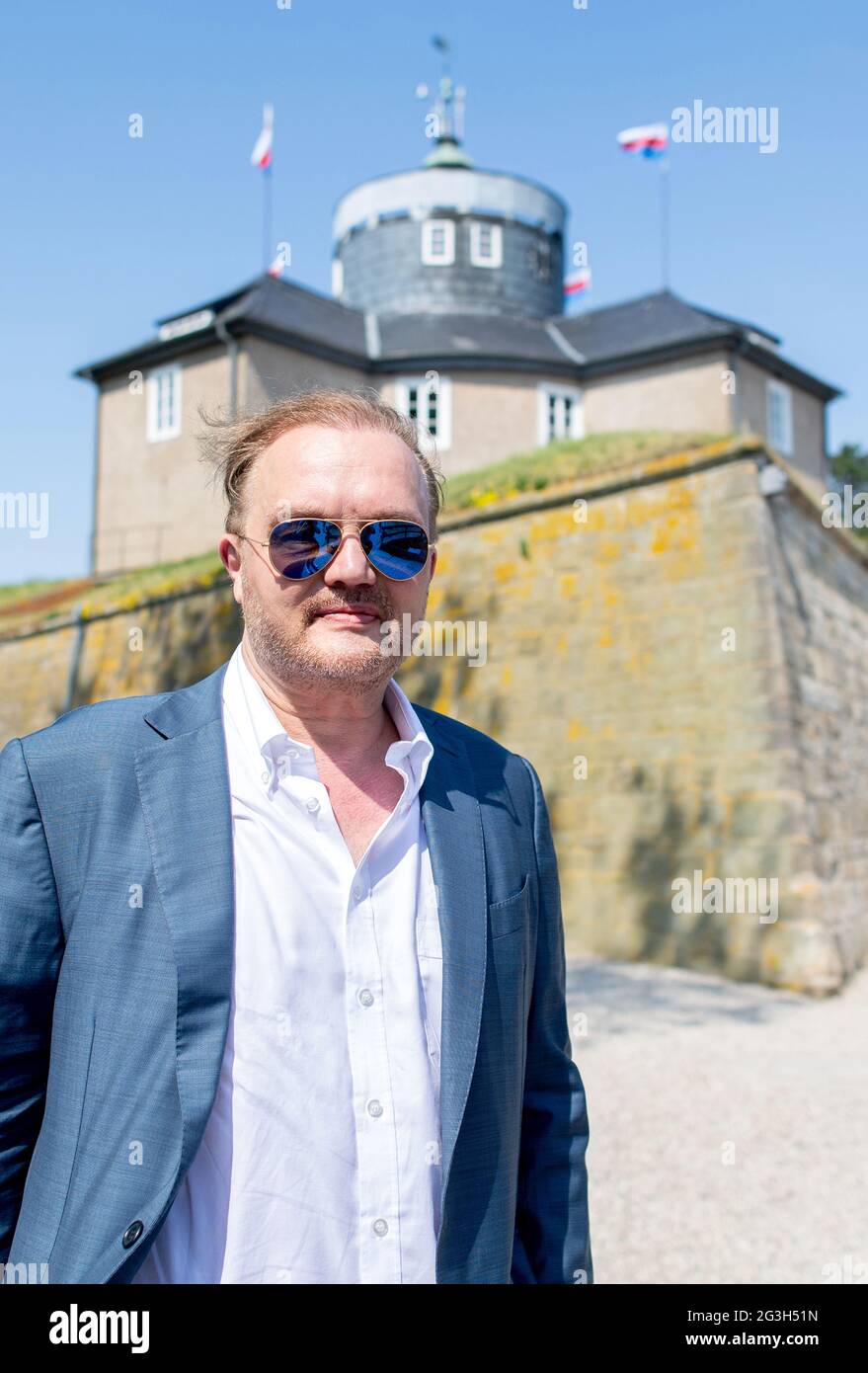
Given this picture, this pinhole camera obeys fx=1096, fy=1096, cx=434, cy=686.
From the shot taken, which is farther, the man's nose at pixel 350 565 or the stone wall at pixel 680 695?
the stone wall at pixel 680 695

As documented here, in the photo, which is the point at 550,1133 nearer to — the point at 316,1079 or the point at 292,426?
the point at 316,1079

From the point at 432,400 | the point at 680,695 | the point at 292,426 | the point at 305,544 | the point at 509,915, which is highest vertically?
the point at 432,400

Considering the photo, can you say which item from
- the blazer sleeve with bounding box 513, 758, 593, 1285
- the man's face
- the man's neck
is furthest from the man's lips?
the blazer sleeve with bounding box 513, 758, 593, 1285

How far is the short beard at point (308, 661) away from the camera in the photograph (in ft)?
6.16

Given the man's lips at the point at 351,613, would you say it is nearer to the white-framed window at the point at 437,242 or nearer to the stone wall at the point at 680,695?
the stone wall at the point at 680,695

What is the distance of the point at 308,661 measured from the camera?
1877mm

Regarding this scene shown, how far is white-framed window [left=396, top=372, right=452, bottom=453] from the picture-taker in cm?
2505

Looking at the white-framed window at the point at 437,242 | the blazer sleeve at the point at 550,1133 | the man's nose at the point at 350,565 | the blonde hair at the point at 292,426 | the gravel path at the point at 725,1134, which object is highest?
the white-framed window at the point at 437,242

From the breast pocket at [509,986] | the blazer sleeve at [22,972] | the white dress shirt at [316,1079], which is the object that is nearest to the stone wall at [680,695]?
the breast pocket at [509,986]

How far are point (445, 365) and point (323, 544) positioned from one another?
24.5 metres

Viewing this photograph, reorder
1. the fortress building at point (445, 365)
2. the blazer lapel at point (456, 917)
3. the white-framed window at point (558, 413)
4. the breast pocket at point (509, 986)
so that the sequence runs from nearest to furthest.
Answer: the blazer lapel at point (456, 917) → the breast pocket at point (509, 986) → the fortress building at point (445, 365) → the white-framed window at point (558, 413)

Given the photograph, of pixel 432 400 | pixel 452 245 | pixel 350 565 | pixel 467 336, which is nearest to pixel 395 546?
pixel 350 565

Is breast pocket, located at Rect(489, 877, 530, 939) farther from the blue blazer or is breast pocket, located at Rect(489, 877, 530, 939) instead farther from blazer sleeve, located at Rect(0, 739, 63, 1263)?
blazer sleeve, located at Rect(0, 739, 63, 1263)
